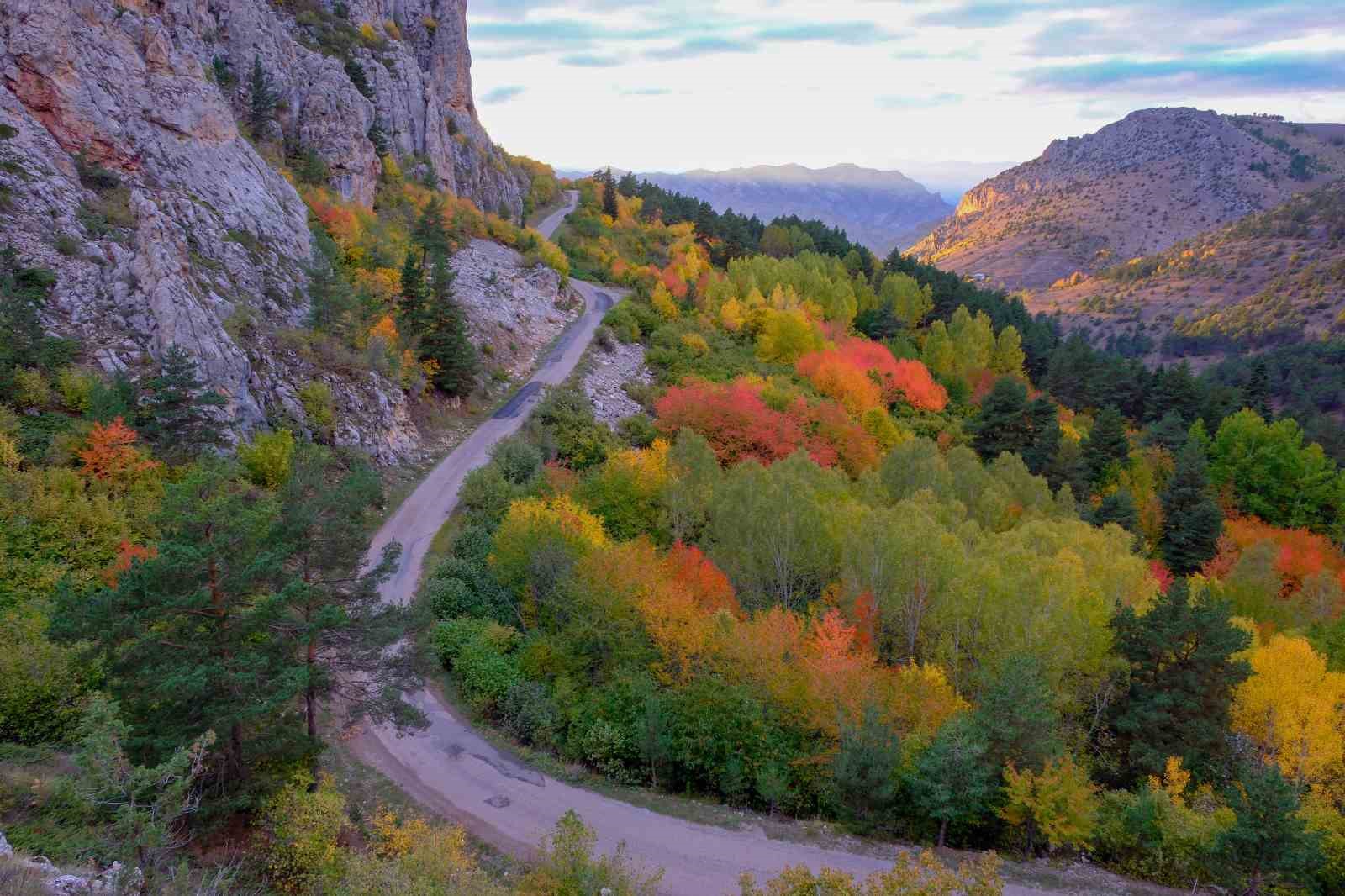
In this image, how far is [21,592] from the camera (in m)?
20.4

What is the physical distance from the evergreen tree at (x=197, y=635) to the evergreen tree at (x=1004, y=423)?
187ft

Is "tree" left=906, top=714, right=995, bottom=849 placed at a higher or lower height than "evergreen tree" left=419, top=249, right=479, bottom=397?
lower

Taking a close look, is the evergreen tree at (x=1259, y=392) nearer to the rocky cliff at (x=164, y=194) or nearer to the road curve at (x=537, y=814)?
the road curve at (x=537, y=814)

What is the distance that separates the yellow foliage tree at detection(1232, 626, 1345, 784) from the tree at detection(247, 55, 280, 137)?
61.7 m

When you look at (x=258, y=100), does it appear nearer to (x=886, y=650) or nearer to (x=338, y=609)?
(x=338, y=609)

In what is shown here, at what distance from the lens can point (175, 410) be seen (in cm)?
2630

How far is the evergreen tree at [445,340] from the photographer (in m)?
43.4

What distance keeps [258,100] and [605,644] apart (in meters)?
46.2

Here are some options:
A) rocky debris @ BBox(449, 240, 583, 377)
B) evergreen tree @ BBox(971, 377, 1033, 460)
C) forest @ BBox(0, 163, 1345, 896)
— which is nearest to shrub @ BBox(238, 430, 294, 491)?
forest @ BBox(0, 163, 1345, 896)

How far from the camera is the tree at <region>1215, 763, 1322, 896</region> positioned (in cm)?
1741

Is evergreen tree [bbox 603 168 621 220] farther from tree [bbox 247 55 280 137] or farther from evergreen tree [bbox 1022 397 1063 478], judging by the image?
evergreen tree [bbox 1022 397 1063 478]

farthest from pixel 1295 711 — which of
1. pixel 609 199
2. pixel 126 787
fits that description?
pixel 609 199

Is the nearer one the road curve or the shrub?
the road curve

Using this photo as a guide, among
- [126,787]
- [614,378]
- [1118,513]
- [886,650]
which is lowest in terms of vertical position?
[1118,513]
